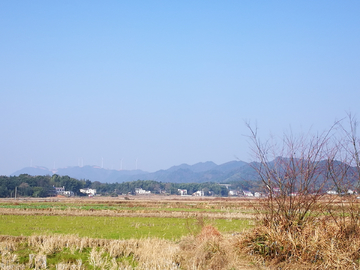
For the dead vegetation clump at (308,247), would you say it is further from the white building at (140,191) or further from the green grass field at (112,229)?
the white building at (140,191)

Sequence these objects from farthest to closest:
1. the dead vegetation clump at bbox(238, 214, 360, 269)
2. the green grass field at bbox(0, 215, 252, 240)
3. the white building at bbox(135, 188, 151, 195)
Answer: the white building at bbox(135, 188, 151, 195) → the green grass field at bbox(0, 215, 252, 240) → the dead vegetation clump at bbox(238, 214, 360, 269)

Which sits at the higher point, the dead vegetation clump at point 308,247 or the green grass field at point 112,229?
the dead vegetation clump at point 308,247

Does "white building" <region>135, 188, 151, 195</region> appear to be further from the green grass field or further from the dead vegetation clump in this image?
the dead vegetation clump

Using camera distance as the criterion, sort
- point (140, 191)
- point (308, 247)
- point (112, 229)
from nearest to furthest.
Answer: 1. point (308, 247)
2. point (112, 229)
3. point (140, 191)

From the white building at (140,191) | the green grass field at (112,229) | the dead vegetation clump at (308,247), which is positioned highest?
the dead vegetation clump at (308,247)

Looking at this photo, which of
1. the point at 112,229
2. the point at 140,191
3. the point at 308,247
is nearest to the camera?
the point at 308,247

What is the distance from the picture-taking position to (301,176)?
504 inches

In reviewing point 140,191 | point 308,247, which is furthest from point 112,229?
point 140,191

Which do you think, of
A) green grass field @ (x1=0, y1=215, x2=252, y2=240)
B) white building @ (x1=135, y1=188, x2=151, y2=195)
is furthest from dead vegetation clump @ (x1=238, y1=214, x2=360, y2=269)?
white building @ (x1=135, y1=188, x2=151, y2=195)

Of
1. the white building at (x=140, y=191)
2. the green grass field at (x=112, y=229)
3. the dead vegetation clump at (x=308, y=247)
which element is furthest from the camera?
the white building at (x=140, y=191)

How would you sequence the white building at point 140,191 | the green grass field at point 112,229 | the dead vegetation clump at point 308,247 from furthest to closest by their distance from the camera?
the white building at point 140,191, the green grass field at point 112,229, the dead vegetation clump at point 308,247

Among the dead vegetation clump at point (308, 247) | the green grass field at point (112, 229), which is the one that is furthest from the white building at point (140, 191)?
the dead vegetation clump at point (308, 247)

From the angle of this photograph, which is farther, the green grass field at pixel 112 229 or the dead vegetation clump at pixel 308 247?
the green grass field at pixel 112 229

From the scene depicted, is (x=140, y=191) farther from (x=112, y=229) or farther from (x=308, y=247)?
(x=308, y=247)
